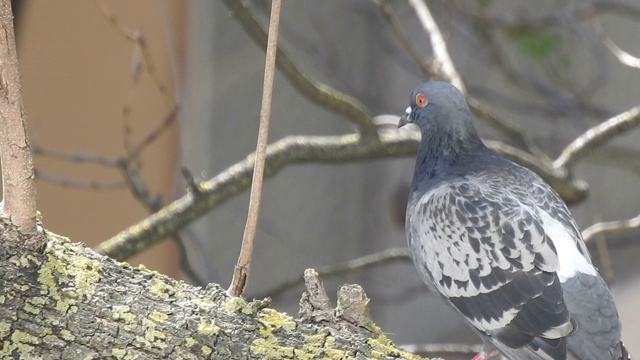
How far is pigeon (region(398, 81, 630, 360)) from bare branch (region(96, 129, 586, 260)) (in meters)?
0.31

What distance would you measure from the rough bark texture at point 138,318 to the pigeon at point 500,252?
1.12 meters

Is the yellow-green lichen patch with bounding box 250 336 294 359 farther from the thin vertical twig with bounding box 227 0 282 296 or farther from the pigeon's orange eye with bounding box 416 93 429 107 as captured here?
the pigeon's orange eye with bounding box 416 93 429 107

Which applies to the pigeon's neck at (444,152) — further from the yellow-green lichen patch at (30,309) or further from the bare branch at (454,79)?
the yellow-green lichen patch at (30,309)

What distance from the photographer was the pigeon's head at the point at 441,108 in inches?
145

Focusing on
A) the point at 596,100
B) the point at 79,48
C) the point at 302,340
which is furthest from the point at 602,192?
the point at 302,340

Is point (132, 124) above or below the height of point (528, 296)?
above

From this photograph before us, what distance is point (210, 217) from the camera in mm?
6438

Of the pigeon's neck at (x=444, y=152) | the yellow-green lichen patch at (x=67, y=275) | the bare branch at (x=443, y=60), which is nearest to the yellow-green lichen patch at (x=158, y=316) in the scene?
the yellow-green lichen patch at (x=67, y=275)

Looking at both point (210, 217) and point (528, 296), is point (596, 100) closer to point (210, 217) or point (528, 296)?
point (210, 217)

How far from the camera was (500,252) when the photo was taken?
10.5ft

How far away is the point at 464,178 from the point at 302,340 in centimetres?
173

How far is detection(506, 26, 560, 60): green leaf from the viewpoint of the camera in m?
4.91

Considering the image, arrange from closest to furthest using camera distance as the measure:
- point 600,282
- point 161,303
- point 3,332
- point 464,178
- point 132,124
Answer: point 3,332
point 161,303
point 600,282
point 464,178
point 132,124

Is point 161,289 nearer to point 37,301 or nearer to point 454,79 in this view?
point 37,301
